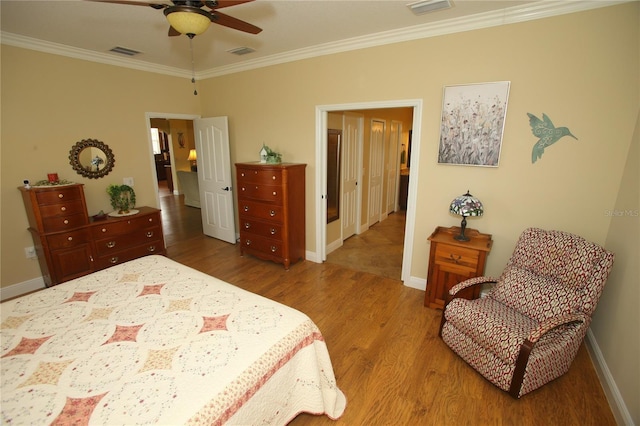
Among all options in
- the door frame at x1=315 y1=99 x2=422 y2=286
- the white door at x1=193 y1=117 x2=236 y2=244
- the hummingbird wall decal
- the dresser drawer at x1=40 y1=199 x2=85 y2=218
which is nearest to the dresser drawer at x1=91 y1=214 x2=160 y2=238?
the dresser drawer at x1=40 y1=199 x2=85 y2=218

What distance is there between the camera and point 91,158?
12.0 ft

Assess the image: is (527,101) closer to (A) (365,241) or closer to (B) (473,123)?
(B) (473,123)

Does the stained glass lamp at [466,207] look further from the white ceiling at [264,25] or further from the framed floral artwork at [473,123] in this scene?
the white ceiling at [264,25]

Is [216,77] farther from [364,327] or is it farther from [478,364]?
[478,364]

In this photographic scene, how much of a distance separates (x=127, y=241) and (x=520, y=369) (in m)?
4.22

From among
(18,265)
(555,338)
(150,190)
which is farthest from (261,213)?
(555,338)

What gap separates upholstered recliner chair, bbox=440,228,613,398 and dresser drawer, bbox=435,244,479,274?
9.9 inches

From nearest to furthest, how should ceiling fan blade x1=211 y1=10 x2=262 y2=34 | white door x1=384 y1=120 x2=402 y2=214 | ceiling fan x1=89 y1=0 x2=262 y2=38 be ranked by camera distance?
1. ceiling fan x1=89 y1=0 x2=262 y2=38
2. ceiling fan blade x1=211 y1=10 x2=262 y2=34
3. white door x1=384 y1=120 x2=402 y2=214

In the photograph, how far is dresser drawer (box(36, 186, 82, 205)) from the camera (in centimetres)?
295

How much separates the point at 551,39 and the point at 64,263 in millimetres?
5193

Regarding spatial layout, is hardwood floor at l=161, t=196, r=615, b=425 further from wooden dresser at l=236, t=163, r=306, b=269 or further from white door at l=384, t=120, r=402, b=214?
white door at l=384, t=120, r=402, b=214

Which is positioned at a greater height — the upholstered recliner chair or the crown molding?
the crown molding

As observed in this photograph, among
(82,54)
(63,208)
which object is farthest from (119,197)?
(82,54)

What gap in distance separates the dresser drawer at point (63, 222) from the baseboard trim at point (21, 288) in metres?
0.85
